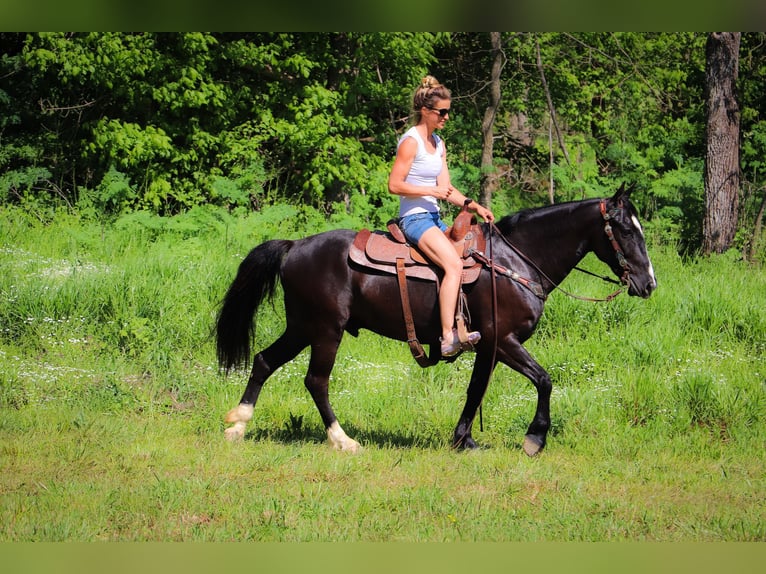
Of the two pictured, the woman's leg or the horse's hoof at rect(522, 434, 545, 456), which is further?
the horse's hoof at rect(522, 434, 545, 456)

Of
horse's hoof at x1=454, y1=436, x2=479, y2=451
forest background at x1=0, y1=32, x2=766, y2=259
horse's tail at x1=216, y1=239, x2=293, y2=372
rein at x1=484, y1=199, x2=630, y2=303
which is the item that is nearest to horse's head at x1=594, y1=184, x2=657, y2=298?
rein at x1=484, y1=199, x2=630, y2=303

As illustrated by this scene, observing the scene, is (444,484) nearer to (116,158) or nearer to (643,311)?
(643,311)

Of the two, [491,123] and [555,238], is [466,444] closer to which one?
[555,238]

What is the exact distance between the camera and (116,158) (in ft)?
46.0

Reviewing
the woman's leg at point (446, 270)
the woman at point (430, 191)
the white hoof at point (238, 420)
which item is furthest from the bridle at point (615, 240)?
the white hoof at point (238, 420)

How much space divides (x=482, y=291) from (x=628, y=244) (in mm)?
1210

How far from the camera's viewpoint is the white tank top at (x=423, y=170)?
21.0ft

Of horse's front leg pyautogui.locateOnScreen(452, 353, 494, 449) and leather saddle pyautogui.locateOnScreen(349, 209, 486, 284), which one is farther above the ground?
leather saddle pyautogui.locateOnScreen(349, 209, 486, 284)

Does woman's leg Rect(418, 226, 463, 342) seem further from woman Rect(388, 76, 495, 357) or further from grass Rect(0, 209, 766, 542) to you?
grass Rect(0, 209, 766, 542)

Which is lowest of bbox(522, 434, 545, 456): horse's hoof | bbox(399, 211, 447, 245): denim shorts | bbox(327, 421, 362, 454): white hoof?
bbox(327, 421, 362, 454): white hoof

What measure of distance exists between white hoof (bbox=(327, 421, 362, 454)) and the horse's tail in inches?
41.8

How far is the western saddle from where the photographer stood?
6.69 meters

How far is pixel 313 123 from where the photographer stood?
13984mm

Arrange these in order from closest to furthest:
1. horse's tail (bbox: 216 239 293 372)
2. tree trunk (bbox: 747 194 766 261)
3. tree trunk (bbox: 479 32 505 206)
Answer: horse's tail (bbox: 216 239 293 372) < tree trunk (bbox: 747 194 766 261) < tree trunk (bbox: 479 32 505 206)
